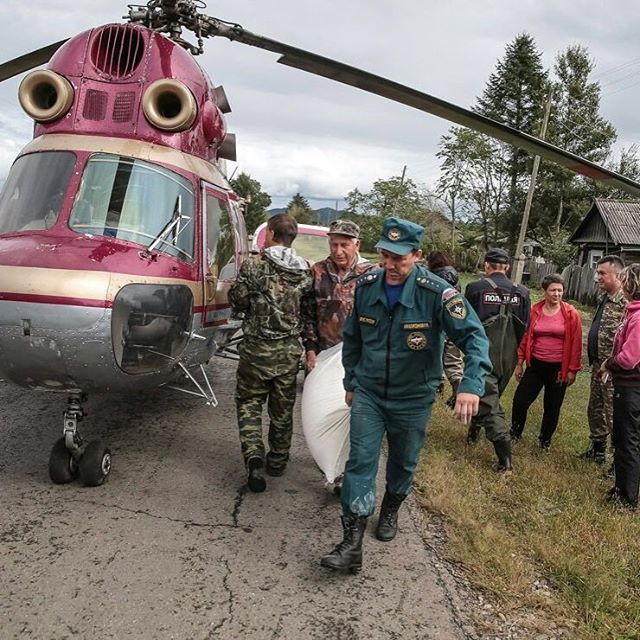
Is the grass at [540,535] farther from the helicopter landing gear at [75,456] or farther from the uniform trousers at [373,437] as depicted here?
the helicopter landing gear at [75,456]

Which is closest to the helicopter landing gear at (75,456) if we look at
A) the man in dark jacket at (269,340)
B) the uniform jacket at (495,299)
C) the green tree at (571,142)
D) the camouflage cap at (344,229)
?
the man in dark jacket at (269,340)

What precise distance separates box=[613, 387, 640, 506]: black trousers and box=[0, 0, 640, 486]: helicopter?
1.75m

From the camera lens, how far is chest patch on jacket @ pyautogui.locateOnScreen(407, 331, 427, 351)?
10.6 feet

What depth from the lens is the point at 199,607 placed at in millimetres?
2842

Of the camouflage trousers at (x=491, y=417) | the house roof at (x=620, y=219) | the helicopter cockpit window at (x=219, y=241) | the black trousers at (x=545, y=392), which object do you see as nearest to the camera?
the camouflage trousers at (x=491, y=417)

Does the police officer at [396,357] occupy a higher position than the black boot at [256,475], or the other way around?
the police officer at [396,357]

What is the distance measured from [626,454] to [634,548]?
31.4 inches

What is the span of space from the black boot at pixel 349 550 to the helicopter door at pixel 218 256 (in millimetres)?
2228

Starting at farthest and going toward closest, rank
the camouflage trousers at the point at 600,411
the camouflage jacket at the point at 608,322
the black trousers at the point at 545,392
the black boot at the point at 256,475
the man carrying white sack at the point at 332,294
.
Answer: the black trousers at the point at 545,392 < the camouflage trousers at the point at 600,411 < the camouflage jacket at the point at 608,322 < the man carrying white sack at the point at 332,294 < the black boot at the point at 256,475

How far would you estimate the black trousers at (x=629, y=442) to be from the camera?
4.32m

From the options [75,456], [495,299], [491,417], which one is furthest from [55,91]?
[491,417]

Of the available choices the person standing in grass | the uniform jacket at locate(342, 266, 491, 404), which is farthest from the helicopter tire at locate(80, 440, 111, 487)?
the person standing in grass

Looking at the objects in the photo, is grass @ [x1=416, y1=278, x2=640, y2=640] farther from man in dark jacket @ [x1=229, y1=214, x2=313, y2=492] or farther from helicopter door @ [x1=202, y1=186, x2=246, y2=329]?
helicopter door @ [x1=202, y1=186, x2=246, y2=329]

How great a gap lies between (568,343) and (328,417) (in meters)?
2.71
